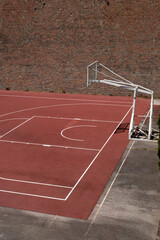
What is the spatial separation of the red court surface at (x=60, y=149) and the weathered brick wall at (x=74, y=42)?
2.64 meters

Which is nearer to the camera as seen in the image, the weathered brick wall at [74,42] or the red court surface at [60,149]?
the red court surface at [60,149]

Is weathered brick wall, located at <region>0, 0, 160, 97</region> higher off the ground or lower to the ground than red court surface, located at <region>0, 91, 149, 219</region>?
higher

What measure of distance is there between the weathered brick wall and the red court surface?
104 inches

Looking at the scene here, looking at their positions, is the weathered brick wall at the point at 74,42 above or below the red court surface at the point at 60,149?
above

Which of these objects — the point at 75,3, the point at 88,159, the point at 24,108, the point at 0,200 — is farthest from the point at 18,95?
the point at 0,200

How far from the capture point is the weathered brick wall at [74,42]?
2602cm

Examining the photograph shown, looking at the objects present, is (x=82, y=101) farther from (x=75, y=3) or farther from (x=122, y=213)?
(x=122, y=213)

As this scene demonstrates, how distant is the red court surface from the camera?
11562 millimetres

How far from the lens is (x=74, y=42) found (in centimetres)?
2755

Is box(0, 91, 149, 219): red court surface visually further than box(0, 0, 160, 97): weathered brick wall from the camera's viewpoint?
No

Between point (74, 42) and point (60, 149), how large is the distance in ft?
45.1

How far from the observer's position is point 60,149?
15922 mm

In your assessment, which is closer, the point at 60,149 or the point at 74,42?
the point at 60,149

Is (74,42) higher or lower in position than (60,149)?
higher
